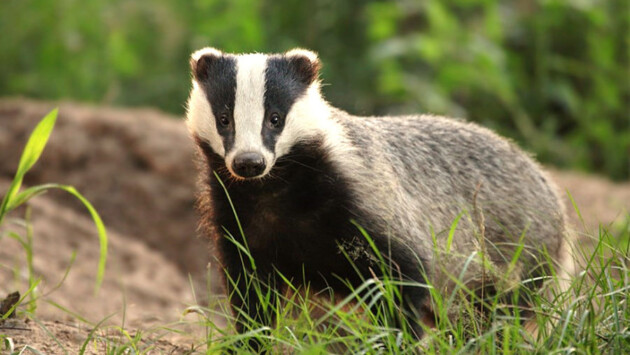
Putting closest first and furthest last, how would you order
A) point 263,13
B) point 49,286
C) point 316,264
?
point 316,264 < point 49,286 < point 263,13

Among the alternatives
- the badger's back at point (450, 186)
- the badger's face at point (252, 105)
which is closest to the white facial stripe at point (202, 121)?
the badger's face at point (252, 105)

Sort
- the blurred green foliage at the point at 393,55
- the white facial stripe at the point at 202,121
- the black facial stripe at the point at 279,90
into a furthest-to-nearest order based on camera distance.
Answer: the blurred green foliage at the point at 393,55 → the white facial stripe at the point at 202,121 → the black facial stripe at the point at 279,90

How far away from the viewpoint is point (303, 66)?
11.5 feet

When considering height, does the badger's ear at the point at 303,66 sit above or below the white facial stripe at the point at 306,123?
above

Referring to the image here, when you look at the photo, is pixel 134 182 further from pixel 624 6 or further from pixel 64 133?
pixel 624 6

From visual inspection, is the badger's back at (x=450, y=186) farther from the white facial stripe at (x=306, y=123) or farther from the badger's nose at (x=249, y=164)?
the badger's nose at (x=249, y=164)

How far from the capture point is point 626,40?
807 centimetres

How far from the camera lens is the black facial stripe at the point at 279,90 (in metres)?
3.26

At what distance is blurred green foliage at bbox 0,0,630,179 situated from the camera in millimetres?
7781

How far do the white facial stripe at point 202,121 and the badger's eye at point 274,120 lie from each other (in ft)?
0.63

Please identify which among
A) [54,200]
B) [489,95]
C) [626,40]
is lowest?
[54,200]

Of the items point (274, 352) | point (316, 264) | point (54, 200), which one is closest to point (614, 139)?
point (54, 200)

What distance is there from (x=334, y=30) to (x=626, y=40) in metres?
2.52

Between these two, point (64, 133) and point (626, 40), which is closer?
point (64, 133)
